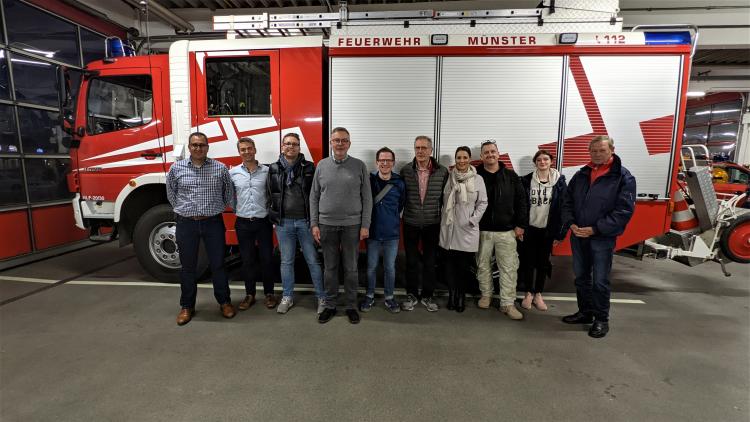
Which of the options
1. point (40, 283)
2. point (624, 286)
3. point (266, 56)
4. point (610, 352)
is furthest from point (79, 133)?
point (624, 286)

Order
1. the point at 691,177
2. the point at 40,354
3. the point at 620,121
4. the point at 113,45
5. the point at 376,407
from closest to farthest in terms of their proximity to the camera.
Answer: the point at 376,407, the point at 40,354, the point at 620,121, the point at 691,177, the point at 113,45

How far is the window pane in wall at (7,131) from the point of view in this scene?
5793 mm

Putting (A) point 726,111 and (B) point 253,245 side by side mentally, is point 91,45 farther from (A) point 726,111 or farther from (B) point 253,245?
(A) point 726,111

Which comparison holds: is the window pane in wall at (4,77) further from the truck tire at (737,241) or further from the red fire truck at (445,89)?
the truck tire at (737,241)

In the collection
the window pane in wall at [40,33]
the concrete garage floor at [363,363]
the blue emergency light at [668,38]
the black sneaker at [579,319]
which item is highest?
the window pane in wall at [40,33]

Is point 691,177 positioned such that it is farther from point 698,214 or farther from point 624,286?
point 624,286

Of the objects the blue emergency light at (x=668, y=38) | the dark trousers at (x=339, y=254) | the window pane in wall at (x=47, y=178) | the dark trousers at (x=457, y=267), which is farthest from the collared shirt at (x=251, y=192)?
the window pane in wall at (x=47, y=178)

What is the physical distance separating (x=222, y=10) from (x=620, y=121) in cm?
790

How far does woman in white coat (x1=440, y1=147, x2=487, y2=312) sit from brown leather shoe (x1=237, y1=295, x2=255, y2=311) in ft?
7.03

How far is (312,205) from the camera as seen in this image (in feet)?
11.2

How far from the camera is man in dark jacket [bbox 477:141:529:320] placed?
356 centimetres

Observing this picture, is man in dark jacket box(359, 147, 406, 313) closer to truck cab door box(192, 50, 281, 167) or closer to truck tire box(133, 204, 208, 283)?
truck cab door box(192, 50, 281, 167)

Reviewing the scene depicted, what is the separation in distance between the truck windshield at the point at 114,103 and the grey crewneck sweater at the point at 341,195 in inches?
101

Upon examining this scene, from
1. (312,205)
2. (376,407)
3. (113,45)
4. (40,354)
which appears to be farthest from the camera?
(113,45)
